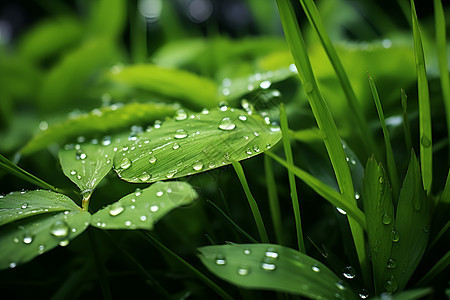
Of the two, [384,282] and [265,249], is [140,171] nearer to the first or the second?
[265,249]

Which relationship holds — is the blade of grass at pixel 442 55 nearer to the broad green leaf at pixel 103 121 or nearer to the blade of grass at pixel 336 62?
the blade of grass at pixel 336 62

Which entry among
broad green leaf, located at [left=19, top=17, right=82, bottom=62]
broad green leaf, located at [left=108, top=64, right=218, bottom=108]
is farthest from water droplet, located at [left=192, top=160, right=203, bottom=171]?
broad green leaf, located at [left=19, top=17, right=82, bottom=62]

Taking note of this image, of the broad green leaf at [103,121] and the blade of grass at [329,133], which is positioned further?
the broad green leaf at [103,121]

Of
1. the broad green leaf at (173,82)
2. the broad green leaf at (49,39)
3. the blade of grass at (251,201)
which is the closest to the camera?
the blade of grass at (251,201)

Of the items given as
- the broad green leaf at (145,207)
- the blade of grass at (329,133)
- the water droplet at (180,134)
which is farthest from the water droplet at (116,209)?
the blade of grass at (329,133)

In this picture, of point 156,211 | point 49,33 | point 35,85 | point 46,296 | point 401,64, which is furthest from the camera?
point 49,33

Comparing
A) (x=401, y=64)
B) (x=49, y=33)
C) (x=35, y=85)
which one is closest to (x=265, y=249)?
(x=401, y=64)

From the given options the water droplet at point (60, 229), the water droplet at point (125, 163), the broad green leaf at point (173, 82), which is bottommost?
the water droplet at point (60, 229)
